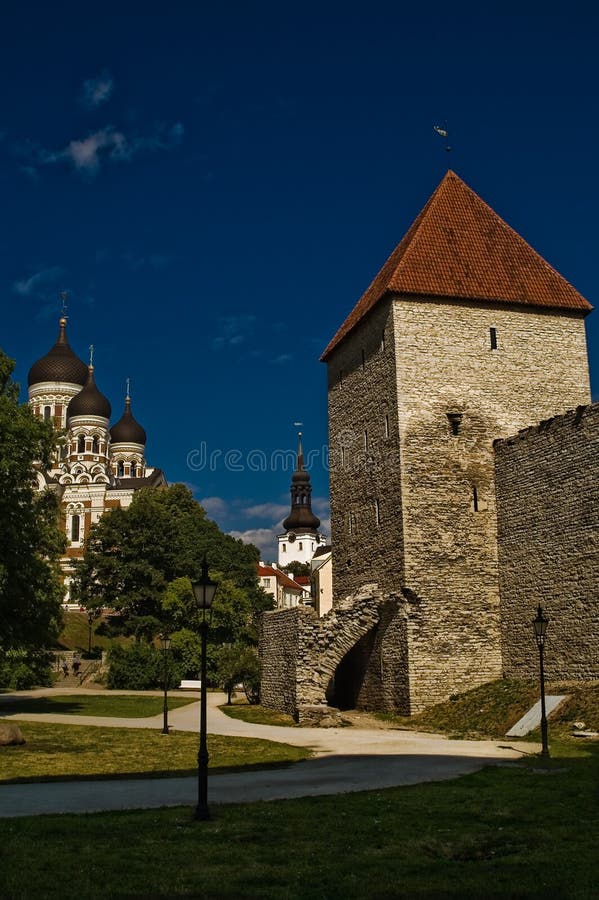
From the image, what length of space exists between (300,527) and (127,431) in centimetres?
4202

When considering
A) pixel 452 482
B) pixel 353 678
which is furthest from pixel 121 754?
pixel 452 482

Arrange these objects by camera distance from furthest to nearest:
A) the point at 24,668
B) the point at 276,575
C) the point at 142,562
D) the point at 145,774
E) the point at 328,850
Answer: the point at 276,575 < the point at 142,562 < the point at 24,668 < the point at 145,774 < the point at 328,850

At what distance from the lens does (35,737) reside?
19.7 metres

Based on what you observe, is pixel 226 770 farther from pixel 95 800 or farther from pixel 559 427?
pixel 559 427

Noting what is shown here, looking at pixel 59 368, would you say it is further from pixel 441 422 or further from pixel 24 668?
pixel 441 422

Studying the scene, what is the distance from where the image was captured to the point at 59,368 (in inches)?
3499

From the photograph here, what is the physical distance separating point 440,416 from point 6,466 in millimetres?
11916

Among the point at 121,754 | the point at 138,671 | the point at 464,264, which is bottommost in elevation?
the point at 121,754

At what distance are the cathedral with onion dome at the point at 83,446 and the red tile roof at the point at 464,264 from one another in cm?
5739

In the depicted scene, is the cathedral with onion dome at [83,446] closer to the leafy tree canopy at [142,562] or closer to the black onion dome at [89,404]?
the black onion dome at [89,404]

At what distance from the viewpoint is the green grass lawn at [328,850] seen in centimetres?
650

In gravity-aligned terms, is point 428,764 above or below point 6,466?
below

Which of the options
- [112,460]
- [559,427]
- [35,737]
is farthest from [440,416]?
[112,460]

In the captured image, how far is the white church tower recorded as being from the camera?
419 feet
